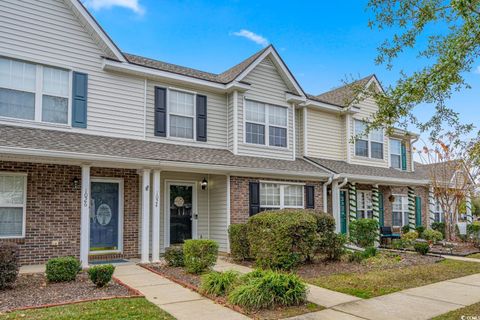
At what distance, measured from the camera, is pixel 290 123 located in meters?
15.1

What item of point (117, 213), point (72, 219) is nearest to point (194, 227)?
point (117, 213)

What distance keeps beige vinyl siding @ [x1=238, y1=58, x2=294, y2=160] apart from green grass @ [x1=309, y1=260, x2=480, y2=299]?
5902mm

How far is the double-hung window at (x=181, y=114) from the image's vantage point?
12.8 meters

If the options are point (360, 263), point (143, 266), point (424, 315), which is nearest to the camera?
point (424, 315)

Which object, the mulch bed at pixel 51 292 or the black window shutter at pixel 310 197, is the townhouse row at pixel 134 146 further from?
the mulch bed at pixel 51 292

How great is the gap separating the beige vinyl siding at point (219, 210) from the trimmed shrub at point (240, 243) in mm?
1176

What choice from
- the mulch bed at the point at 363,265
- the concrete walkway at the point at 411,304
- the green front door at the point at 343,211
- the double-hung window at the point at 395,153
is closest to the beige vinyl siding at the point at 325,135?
the green front door at the point at 343,211

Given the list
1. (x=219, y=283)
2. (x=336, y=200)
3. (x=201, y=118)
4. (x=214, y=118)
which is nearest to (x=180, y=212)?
(x=201, y=118)

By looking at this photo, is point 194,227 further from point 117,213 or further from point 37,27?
point 37,27

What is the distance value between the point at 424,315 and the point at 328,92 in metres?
15.5

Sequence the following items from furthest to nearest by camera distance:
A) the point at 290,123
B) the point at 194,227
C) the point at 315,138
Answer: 1. the point at 315,138
2. the point at 290,123
3. the point at 194,227

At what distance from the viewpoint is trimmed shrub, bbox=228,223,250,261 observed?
433 inches

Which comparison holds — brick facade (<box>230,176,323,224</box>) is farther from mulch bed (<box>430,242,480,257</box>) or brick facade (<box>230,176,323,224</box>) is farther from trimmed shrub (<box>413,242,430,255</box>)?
mulch bed (<box>430,242,480,257</box>)

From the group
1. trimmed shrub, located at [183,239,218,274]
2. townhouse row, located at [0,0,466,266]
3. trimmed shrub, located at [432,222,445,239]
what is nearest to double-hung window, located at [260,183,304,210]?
townhouse row, located at [0,0,466,266]
